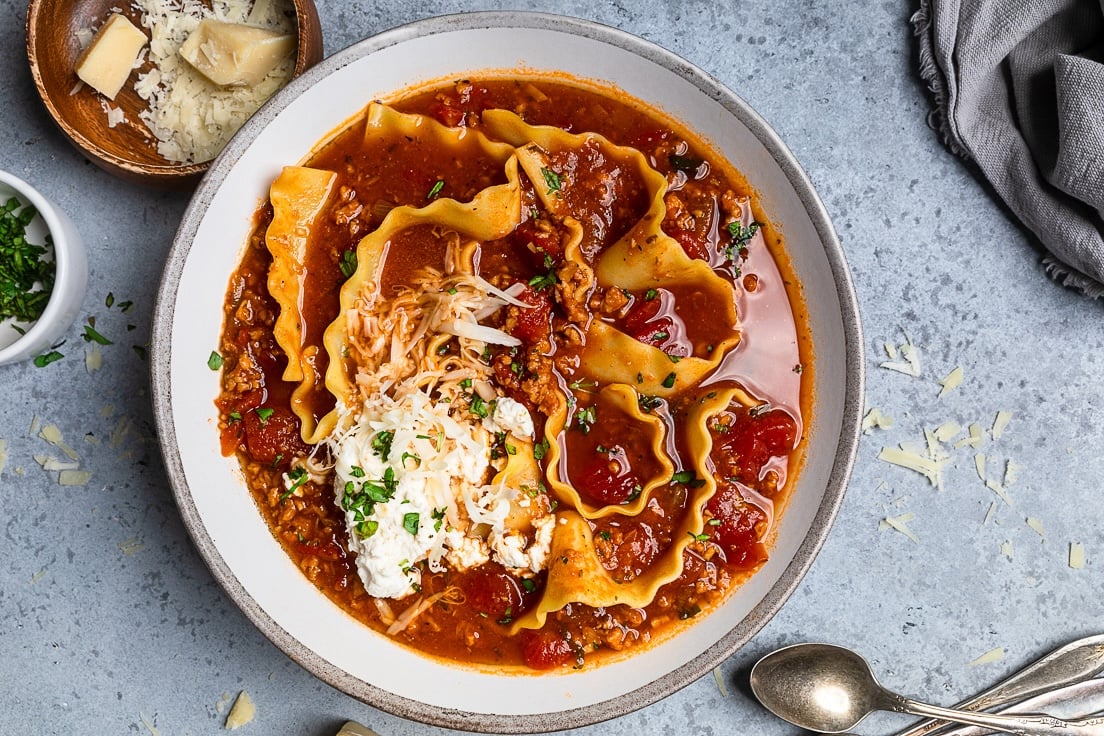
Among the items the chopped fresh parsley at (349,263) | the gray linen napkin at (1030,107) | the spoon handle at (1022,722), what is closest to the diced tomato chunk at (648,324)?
the chopped fresh parsley at (349,263)

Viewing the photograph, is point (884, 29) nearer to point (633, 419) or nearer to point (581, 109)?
point (581, 109)

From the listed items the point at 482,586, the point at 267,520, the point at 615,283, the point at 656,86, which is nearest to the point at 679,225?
the point at 615,283

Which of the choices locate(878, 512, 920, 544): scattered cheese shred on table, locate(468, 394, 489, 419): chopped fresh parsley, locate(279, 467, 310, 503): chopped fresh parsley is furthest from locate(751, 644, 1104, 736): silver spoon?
locate(279, 467, 310, 503): chopped fresh parsley

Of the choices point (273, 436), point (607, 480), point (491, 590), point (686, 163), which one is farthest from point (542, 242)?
point (491, 590)

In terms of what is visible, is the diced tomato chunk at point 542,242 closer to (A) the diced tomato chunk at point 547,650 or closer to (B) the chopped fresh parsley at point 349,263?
(B) the chopped fresh parsley at point 349,263

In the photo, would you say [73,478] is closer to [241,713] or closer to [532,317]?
[241,713]
